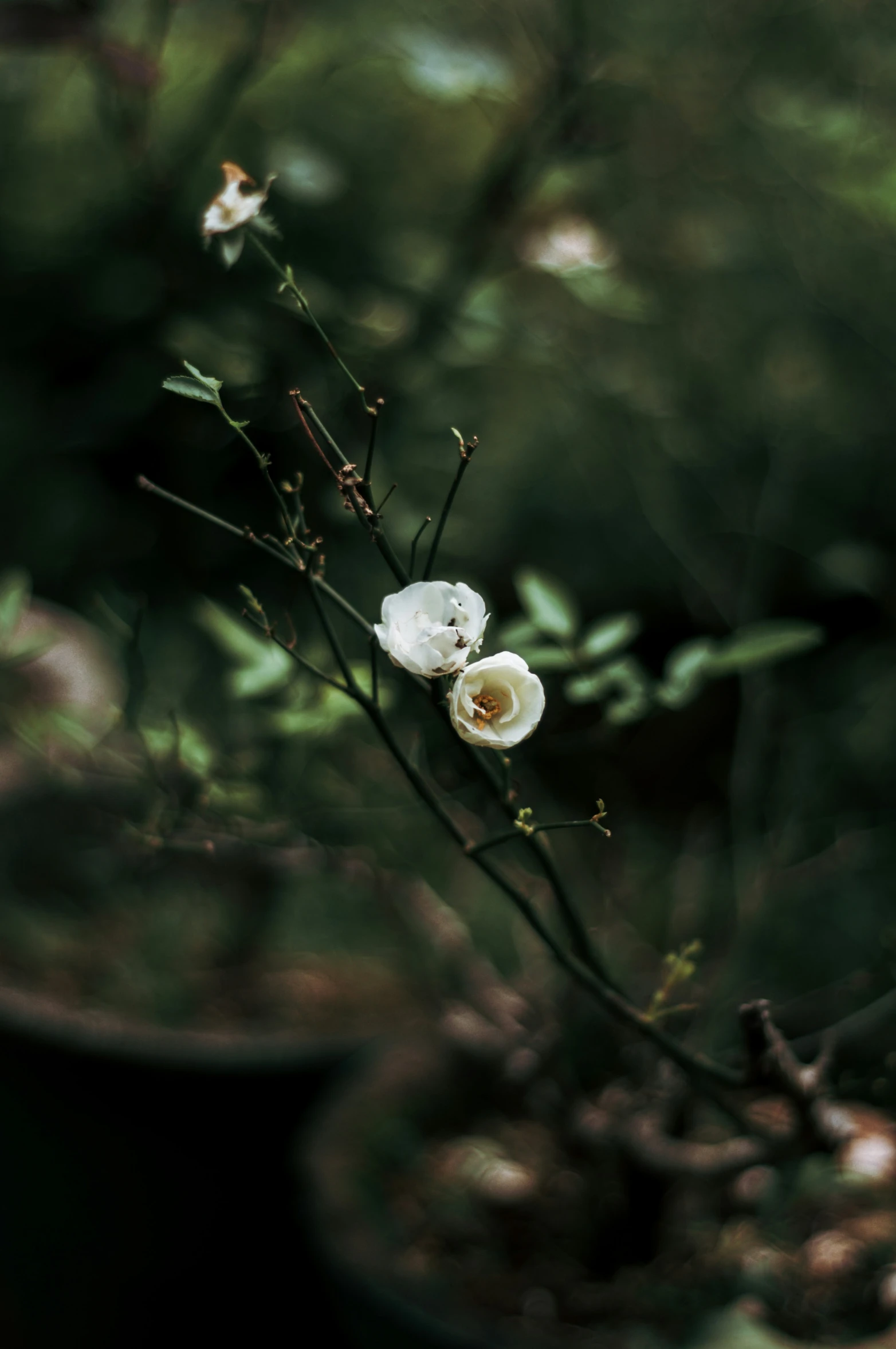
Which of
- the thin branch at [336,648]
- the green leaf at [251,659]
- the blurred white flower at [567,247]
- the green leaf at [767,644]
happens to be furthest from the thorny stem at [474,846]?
the blurred white flower at [567,247]

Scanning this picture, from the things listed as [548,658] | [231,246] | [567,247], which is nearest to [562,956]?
[548,658]

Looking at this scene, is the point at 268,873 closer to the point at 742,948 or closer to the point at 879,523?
the point at 742,948

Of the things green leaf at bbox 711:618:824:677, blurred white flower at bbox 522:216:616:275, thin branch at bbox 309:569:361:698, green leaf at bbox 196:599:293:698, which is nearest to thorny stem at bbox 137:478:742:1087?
thin branch at bbox 309:569:361:698

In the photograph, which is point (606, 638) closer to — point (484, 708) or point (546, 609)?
point (546, 609)

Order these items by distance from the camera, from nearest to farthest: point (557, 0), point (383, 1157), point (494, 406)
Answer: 1. point (383, 1157)
2. point (557, 0)
3. point (494, 406)

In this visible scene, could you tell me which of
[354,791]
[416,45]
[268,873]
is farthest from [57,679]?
[416,45]

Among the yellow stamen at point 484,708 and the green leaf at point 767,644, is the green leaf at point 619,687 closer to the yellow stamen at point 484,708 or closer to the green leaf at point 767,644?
the green leaf at point 767,644

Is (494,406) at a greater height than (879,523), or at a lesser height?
greater
